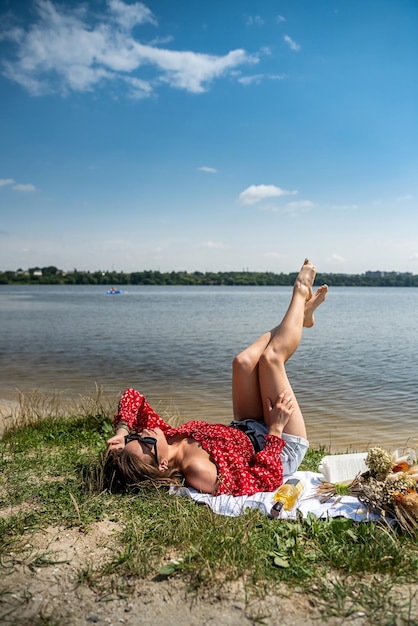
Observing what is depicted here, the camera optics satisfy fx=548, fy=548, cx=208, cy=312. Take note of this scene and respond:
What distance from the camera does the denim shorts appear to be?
493 cm

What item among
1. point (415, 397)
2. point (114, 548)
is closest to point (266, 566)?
point (114, 548)

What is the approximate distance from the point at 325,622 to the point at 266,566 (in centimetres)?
60

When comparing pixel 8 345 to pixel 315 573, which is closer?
pixel 315 573

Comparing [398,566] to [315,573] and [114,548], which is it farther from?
[114,548]

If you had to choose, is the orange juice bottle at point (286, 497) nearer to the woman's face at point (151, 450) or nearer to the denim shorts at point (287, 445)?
the denim shorts at point (287, 445)

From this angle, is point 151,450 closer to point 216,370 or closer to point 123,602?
point 123,602

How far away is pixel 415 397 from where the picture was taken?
37.3 ft

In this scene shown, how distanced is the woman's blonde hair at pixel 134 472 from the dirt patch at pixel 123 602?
105 cm

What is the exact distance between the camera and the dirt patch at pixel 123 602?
115 inches

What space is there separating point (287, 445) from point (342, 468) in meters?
0.53

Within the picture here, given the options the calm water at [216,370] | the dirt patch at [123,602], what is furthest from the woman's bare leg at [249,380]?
the calm water at [216,370]

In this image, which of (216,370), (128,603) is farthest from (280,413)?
(216,370)

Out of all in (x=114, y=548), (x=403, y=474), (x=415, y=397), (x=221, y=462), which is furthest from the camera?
(x=415, y=397)

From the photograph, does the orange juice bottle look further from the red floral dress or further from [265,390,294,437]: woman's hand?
[265,390,294,437]: woman's hand
